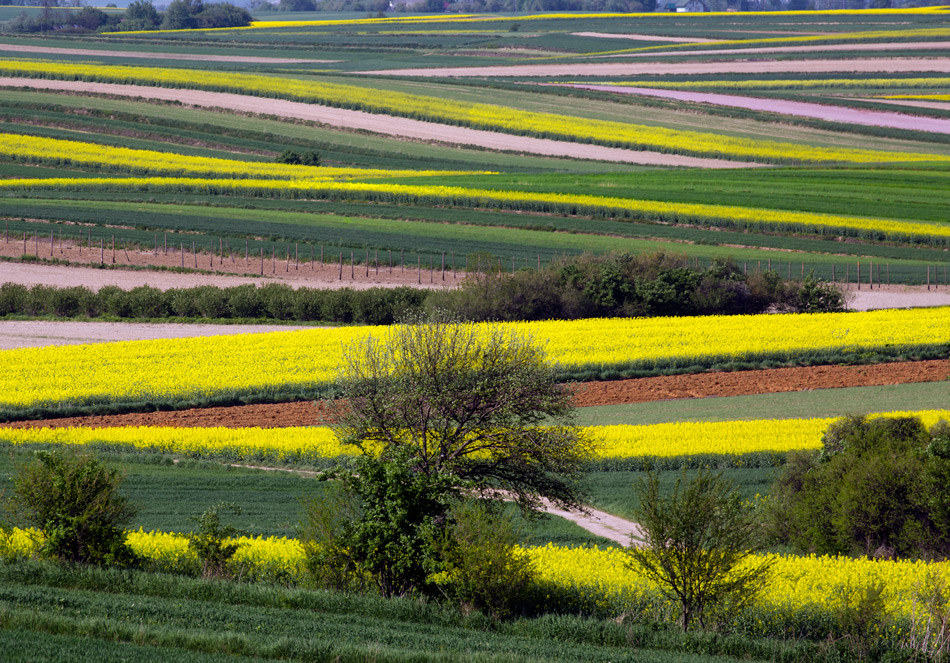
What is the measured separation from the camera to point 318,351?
41938 mm

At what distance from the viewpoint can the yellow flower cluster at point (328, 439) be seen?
97.8ft

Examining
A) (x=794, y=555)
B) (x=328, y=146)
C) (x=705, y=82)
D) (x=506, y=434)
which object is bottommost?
(x=794, y=555)

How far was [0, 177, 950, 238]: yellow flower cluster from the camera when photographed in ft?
227

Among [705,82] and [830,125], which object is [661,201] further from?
[705,82]

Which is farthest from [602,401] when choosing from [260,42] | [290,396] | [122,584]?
[260,42]

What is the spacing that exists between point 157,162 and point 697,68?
290 ft

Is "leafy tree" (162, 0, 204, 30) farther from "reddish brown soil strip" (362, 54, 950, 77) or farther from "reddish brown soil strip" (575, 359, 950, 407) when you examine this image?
"reddish brown soil strip" (575, 359, 950, 407)

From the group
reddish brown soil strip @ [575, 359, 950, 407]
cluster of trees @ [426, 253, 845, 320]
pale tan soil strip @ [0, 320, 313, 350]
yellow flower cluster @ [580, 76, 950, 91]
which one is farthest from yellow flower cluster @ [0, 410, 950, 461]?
yellow flower cluster @ [580, 76, 950, 91]

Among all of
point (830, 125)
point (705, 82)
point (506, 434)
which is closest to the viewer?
point (506, 434)

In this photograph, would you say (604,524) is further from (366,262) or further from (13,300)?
(366,262)

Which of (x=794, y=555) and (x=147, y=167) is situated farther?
(x=147, y=167)

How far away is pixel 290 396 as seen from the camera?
121 feet

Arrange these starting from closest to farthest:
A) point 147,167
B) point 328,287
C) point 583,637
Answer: point 583,637
point 328,287
point 147,167

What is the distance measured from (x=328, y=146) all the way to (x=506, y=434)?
81.4 metres
